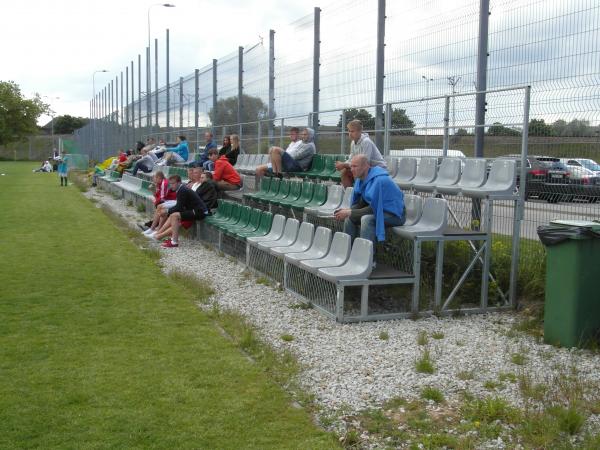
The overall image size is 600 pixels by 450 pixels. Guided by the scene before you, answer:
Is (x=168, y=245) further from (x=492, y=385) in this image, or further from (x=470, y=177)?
(x=492, y=385)

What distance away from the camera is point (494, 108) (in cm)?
838

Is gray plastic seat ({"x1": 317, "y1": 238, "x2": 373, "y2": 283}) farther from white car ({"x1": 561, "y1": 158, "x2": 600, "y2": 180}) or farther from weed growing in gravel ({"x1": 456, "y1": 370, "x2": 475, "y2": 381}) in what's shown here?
white car ({"x1": 561, "y1": 158, "x2": 600, "y2": 180})

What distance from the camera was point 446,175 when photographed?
8742 millimetres

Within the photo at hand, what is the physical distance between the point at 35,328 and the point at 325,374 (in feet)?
9.69

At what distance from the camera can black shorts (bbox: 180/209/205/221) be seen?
41.5 feet

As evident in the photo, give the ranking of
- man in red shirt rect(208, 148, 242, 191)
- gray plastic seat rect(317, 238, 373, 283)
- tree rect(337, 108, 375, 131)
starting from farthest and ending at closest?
man in red shirt rect(208, 148, 242, 191) < tree rect(337, 108, 375, 131) < gray plastic seat rect(317, 238, 373, 283)

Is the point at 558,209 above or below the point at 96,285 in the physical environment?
above

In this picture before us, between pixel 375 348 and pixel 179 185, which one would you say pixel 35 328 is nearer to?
pixel 375 348

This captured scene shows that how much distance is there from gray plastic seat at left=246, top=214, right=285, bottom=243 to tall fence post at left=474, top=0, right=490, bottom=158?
2712 millimetres

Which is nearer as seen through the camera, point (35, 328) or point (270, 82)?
point (35, 328)

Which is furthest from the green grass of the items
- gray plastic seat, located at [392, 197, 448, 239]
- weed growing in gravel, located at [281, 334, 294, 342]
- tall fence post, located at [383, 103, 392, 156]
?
tall fence post, located at [383, 103, 392, 156]

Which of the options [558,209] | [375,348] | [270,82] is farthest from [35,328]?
[270,82]

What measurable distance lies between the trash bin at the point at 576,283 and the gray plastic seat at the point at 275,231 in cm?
421

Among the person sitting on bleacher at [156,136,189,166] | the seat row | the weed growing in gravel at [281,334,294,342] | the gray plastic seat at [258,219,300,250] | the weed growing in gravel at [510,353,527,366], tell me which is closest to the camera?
the weed growing in gravel at [510,353,527,366]
